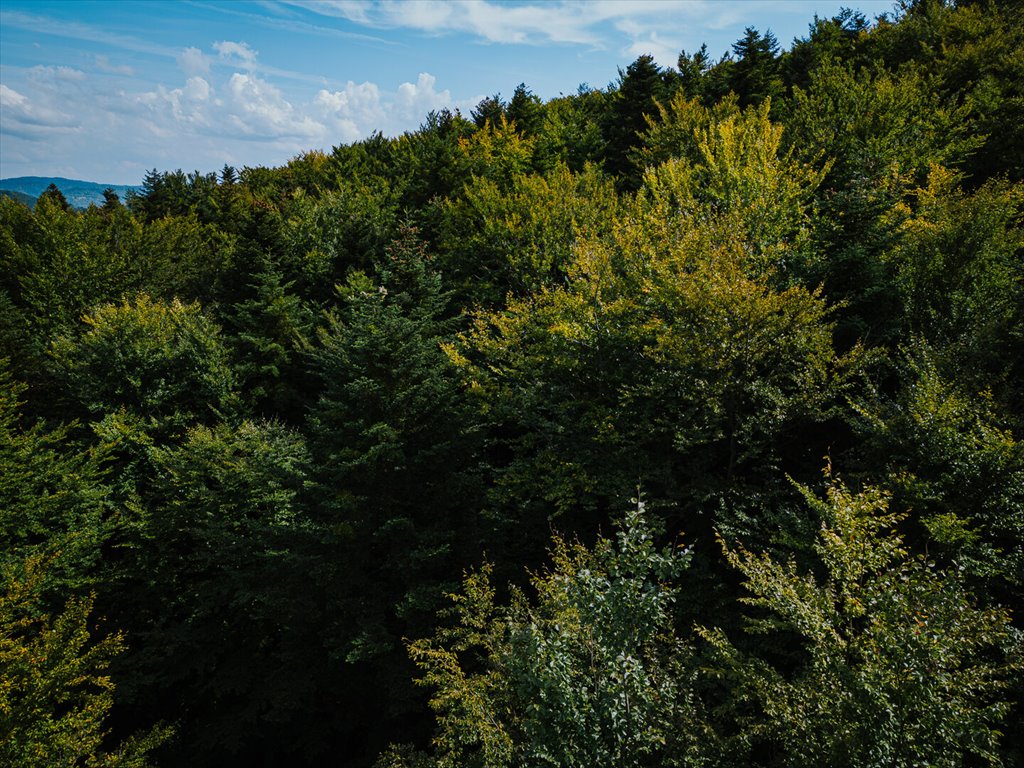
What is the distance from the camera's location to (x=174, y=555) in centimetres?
2155

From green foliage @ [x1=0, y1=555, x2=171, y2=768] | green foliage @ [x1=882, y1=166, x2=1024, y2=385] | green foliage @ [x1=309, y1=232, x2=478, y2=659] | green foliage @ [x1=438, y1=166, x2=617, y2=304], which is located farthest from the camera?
green foliage @ [x1=438, y1=166, x2=617, y2=304]

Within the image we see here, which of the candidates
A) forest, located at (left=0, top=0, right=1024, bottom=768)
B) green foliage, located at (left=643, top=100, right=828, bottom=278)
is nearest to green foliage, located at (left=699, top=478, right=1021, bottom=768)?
forest, located at (left=0, top=0, right=1024, bottom=768)

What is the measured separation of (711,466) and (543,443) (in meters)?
6.15

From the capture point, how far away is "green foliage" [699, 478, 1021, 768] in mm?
6375

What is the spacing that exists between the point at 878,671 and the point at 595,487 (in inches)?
354

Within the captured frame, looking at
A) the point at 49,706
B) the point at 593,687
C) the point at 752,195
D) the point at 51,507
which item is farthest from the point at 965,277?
the point at 51,507

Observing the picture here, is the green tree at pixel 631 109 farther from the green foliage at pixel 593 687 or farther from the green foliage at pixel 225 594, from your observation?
the green foliage at pixel 593 687

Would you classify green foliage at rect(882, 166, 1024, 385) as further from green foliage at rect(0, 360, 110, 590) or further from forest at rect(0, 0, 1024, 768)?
green foliage at rect(0, 360, 110, 590)

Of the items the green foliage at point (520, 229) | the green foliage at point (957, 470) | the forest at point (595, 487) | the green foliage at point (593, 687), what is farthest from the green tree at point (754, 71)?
the green foliage at point (593, 687)

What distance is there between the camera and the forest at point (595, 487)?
26.5 ft

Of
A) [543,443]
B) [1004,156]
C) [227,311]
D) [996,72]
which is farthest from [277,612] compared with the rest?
[996,72]

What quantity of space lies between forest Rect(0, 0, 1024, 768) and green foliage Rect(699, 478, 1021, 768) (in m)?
0.06

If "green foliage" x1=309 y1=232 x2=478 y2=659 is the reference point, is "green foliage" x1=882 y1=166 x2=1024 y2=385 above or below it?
above

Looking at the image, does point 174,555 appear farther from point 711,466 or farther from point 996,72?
point 996,72
